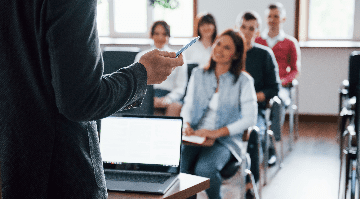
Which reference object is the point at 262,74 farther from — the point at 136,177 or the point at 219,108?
the point at 136,177

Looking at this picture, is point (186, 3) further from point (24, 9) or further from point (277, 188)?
point (24, 9)

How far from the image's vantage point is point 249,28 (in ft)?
13.3

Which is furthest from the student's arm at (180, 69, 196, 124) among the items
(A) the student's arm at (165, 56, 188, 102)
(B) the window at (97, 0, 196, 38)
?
(B) the window at (97, 0, 196, 38)

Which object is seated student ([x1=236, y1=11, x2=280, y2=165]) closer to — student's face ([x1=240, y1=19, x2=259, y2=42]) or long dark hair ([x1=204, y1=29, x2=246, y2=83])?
student's face ([x1=240, y1=19, x2=259, y2=42])

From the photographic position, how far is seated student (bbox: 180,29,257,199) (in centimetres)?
252

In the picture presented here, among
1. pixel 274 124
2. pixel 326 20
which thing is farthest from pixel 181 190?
pixel 326 20

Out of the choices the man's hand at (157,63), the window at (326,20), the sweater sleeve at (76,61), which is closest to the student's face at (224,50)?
the man's hand at (157,63)

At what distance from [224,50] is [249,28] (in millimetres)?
1337

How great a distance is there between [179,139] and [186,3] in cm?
530

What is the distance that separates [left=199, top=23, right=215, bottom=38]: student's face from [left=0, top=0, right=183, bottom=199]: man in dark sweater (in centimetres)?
337

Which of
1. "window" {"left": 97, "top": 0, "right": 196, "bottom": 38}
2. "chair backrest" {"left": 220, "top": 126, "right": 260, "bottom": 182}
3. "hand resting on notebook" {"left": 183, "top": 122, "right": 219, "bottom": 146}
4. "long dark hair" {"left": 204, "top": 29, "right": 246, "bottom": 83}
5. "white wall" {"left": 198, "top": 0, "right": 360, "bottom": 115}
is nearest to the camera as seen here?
"hand resting on notebook" {"left": 183, "top": 122, "right": 219, "bottom": 146}

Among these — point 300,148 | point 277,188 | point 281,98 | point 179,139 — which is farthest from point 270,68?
point 179,139

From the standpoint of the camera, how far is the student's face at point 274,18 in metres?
4.71

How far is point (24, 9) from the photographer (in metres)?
0.71
